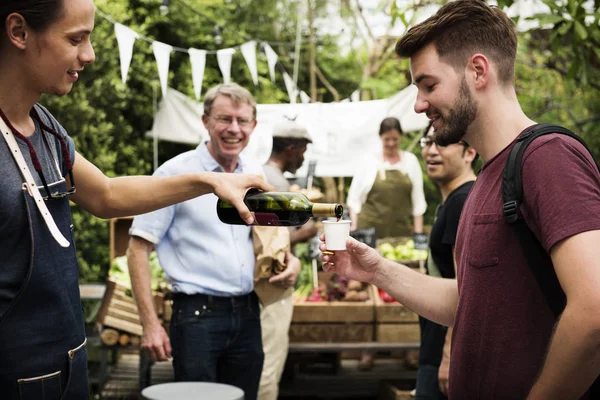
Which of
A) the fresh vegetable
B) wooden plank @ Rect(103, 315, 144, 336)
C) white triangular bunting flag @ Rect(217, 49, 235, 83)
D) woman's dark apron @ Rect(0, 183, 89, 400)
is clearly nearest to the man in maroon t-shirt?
woman's dark apron @ Rect(0, 183, 89, 400)

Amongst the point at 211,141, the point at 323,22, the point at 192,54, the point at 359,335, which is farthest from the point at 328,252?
the point at 323,22

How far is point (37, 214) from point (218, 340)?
6.67 feet

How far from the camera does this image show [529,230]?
1.87m

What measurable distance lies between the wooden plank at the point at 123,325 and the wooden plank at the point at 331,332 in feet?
Result: 3.56

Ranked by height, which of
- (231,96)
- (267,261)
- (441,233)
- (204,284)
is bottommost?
(204,284)

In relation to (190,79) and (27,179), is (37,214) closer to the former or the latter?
(27,179)

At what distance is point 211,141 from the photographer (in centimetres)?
400

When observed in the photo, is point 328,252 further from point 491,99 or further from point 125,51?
point 125,51

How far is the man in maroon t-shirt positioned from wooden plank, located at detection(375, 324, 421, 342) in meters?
3.18

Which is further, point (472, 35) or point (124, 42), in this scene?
point (124, 42)

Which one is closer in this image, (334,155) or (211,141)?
(211,141)

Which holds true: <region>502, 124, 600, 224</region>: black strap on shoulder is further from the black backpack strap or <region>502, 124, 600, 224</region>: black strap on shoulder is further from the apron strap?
the apron strap

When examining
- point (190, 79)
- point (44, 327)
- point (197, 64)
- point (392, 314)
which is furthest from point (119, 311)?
point (190, 79)

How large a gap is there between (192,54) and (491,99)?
5.72 m
